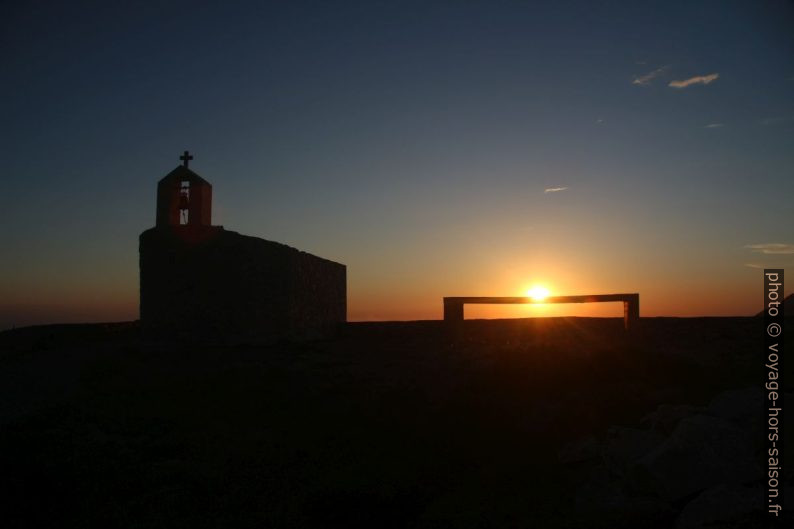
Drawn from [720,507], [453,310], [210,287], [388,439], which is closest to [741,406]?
[720,507]

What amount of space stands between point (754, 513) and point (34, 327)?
21.1 m

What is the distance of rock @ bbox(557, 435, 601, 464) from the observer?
8.05 metres

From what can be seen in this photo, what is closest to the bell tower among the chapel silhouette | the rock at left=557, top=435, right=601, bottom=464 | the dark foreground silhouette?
the chapel silhouette

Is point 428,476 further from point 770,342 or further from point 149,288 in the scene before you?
point 149,288

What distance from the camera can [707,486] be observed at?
6535 millimetres

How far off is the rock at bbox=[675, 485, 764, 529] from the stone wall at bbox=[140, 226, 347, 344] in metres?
13.1

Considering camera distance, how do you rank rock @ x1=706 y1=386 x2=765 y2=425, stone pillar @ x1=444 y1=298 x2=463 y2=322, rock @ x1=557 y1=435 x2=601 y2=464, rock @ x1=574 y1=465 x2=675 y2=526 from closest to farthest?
rock @ x1=574 y1=465 x2=675 y2=526
rock @ x1=706 y1=386 x2=765 y2=425
rock @ x1=557 y1=435 x2=601 y2=464
stone pillar @ x1=444 y1=298 x2=463 y2=322

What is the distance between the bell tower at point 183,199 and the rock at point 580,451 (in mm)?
12670

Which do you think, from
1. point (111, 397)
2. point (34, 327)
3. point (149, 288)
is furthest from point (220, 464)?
point (34, 327)

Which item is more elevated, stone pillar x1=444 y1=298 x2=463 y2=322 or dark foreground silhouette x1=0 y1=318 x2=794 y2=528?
stone pillar x1=444 y1=298 x2=463 y2=322

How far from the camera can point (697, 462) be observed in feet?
22.0
